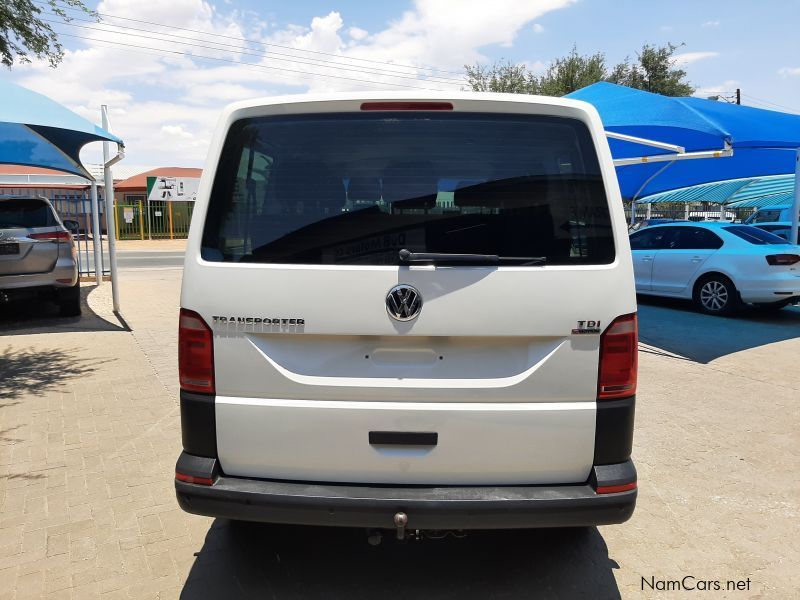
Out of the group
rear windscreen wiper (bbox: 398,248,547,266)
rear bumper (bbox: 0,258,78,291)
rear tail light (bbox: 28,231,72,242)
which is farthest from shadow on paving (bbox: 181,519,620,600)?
rear tail light (bbox: 28,231,72,242)

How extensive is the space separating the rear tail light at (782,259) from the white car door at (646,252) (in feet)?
6.69

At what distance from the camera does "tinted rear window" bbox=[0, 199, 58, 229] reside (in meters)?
8.98

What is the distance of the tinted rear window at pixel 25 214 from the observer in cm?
898

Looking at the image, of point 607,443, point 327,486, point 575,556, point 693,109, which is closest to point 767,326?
point 693,109

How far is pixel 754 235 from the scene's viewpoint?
1049 centimetres

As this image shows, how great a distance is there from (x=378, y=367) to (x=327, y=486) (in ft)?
1.73

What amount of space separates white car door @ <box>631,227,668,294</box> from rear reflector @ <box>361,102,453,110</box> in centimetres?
989

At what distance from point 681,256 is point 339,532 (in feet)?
31.3

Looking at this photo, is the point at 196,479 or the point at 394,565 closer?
the point at 196,479

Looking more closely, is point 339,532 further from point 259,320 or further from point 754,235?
point 754,235

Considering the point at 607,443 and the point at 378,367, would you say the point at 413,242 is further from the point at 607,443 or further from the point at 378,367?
the point at 607,443

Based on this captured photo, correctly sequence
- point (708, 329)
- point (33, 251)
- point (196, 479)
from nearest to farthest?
1. point (196, 479)
2. point (33, 251)
3. point (708, 329)

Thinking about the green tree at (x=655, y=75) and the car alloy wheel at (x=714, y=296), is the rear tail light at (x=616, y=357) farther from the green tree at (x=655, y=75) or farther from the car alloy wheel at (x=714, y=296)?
the green tree at (x=655, y=75)

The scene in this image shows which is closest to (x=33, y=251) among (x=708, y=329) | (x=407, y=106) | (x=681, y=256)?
(x=407, y=106)
